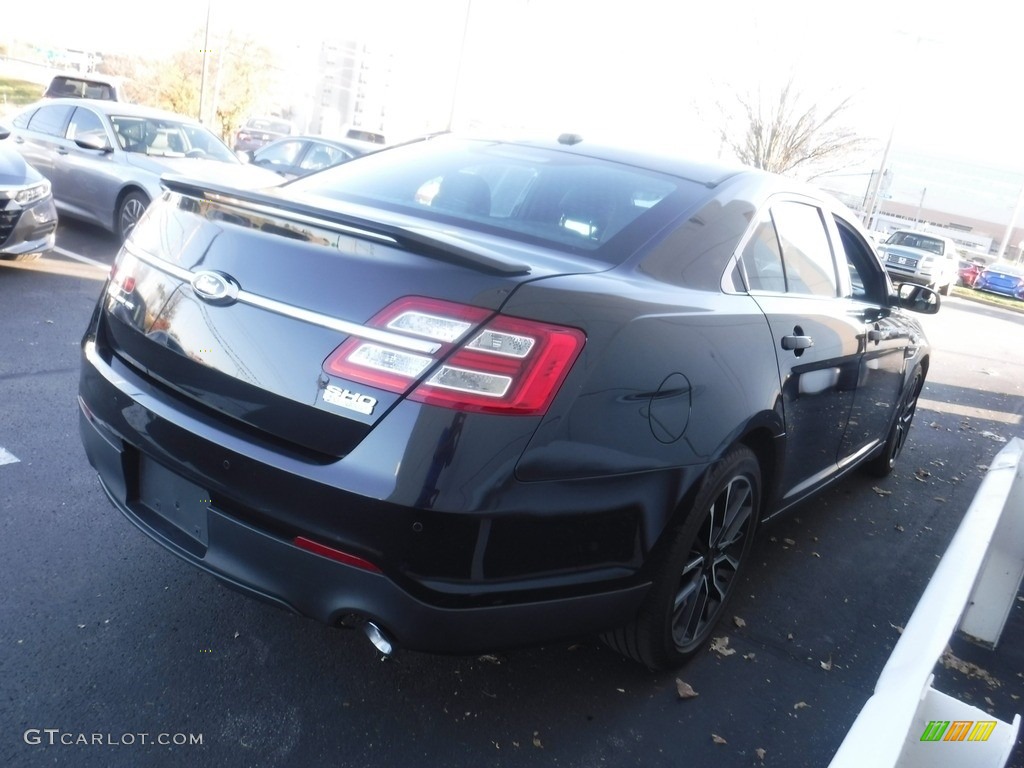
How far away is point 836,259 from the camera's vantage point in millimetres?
3980

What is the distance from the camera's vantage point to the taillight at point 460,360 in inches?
80.0

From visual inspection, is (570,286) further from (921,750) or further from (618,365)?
(921,750)

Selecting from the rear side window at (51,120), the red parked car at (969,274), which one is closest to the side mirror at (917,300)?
the rear side window at (51,120)

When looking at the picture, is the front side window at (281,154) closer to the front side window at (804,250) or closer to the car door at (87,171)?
the car door at (87,171)

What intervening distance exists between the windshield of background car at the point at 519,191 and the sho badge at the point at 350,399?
892 mm

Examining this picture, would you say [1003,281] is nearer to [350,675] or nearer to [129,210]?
[129,210]

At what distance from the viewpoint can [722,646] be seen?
3.32 metres

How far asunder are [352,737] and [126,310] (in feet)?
4.48

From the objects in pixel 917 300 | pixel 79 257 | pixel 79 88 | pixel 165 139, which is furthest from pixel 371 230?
pixel 79 88

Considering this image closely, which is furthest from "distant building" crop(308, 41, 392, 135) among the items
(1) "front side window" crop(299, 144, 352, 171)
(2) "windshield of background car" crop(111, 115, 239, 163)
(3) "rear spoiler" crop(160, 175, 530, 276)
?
(3) "rear spoiler" crop(160, 175, 530, 276)

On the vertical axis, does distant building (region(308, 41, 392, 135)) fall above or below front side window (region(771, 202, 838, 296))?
above

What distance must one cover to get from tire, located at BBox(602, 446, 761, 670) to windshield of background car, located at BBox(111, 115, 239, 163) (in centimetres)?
842

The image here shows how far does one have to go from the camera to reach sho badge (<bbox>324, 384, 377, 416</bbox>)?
2.05 metres

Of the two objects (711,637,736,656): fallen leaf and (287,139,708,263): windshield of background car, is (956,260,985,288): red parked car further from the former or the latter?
(287,139,708,263): windshield of background car
